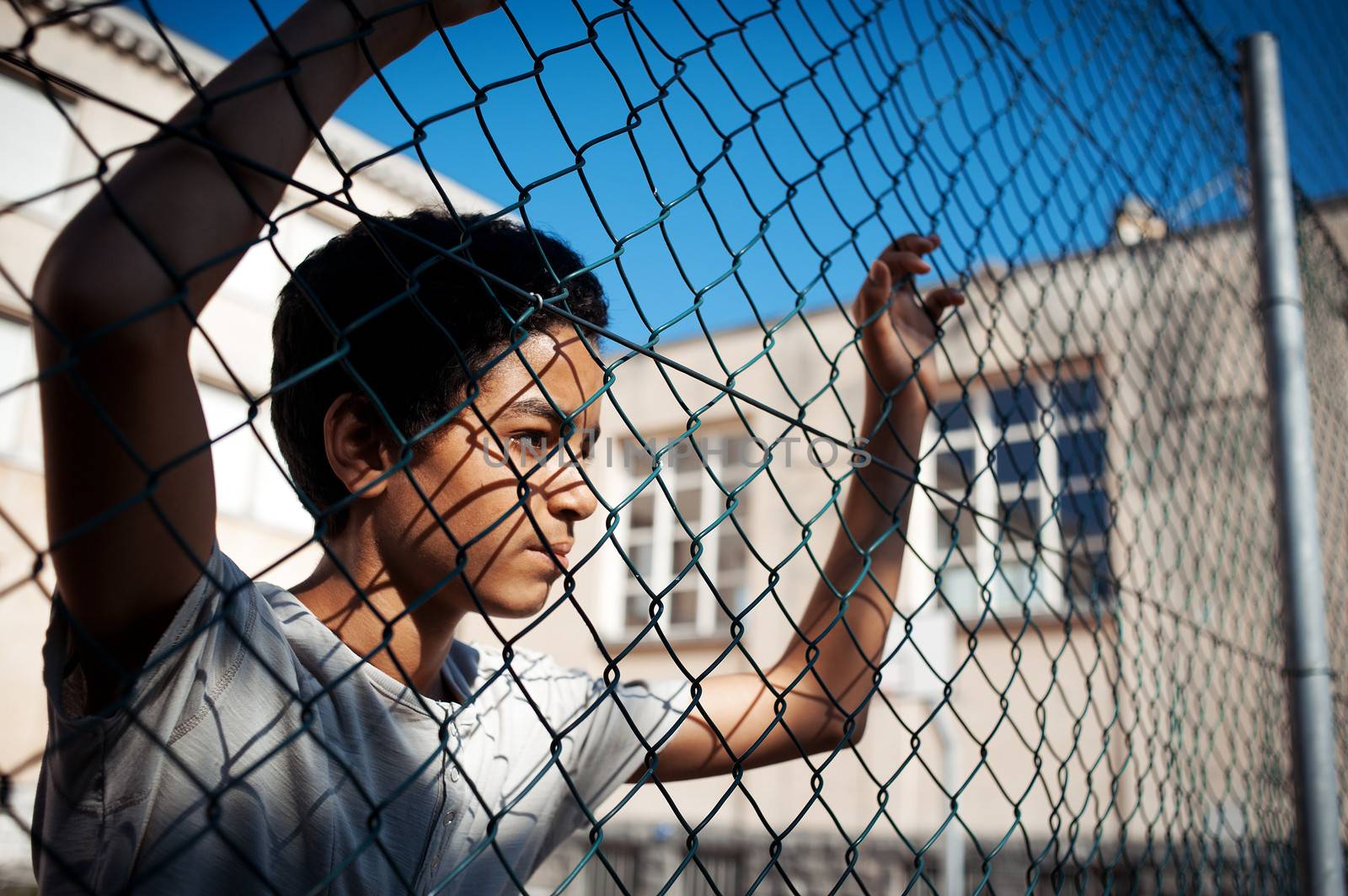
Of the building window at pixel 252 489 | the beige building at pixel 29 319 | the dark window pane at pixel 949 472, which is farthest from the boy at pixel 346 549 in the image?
the building window at pixel 252 489

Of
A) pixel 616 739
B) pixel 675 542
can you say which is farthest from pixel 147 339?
pixel 675 542

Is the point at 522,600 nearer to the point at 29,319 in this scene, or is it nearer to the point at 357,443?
the point at 357,443

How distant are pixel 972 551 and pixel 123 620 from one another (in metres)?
9.01

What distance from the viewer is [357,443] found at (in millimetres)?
1137

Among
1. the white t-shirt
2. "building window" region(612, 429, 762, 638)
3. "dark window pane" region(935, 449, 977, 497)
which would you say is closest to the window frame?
"building window" region(612, 429, 762, 638)

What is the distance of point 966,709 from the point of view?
8867mm

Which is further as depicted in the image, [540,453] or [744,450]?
[744,450]

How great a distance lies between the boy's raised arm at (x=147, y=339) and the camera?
0.72m

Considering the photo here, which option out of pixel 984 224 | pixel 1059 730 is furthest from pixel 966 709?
pixel 984 224

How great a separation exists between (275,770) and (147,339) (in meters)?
0.49

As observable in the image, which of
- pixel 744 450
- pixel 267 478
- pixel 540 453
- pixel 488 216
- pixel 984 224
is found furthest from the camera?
pixel 267 478

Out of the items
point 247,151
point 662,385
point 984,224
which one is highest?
point 662,385

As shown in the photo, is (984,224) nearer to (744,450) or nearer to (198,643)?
(198,643)

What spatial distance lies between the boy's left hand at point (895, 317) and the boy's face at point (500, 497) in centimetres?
67
